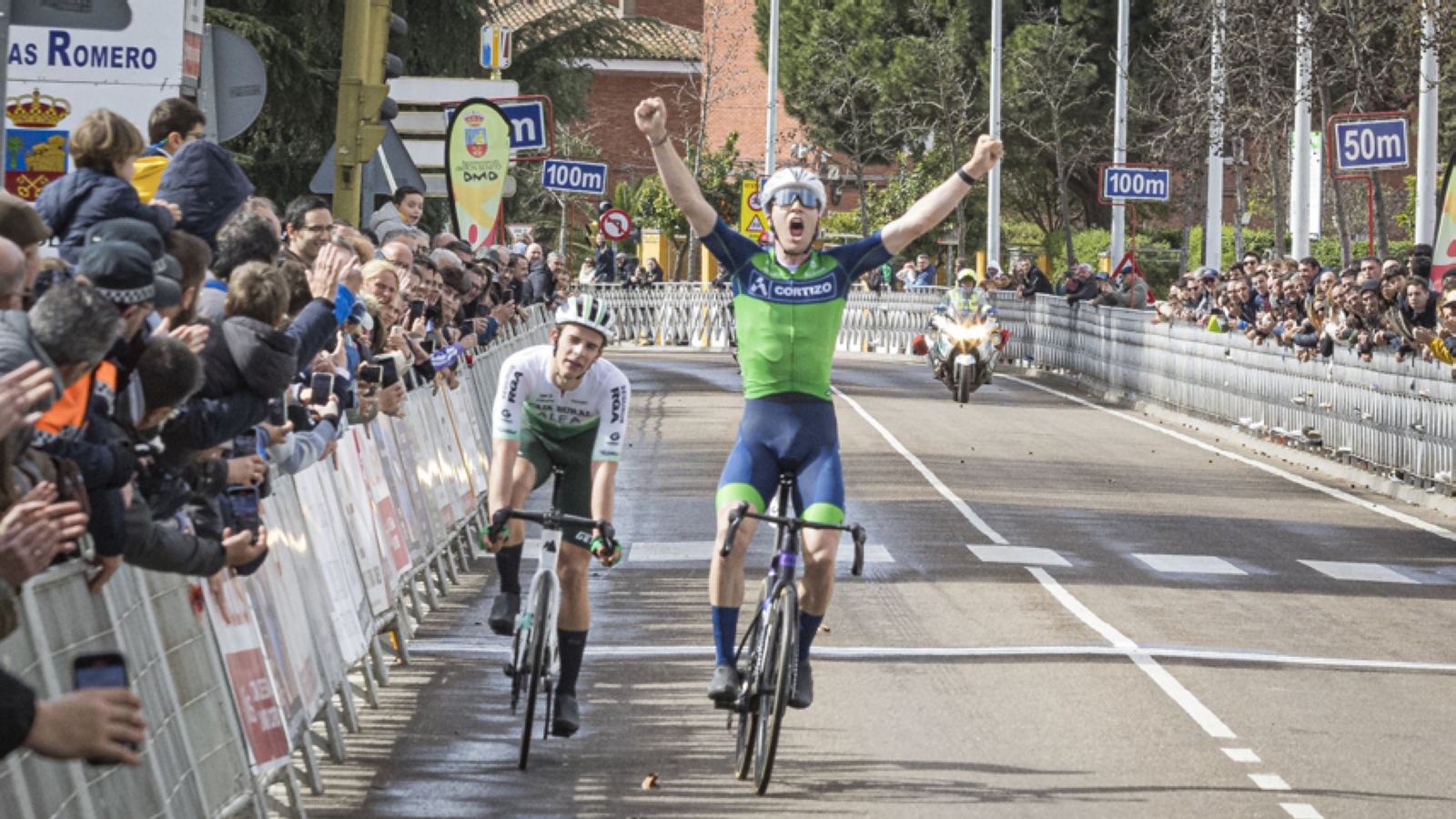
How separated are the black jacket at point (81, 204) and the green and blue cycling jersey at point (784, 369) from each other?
2496mm

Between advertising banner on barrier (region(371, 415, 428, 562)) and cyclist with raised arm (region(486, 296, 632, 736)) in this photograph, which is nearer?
cyclist with raised arm (region(486, 296, 632, 736))

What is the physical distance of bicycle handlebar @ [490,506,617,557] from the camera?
9.61 meters

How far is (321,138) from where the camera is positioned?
25875 millimetres

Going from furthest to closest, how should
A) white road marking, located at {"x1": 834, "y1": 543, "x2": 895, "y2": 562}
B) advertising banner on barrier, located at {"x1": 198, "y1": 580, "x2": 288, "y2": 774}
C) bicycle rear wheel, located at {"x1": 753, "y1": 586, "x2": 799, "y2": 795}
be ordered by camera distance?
white road marking, located at {"x1": 834, "y1": 543, "x2": 895, "y2": 562} < bicycle rear wheel, located at {"x1": 753, "y1": 586, "x2": 799, "y2": 795} < advertising banner on barrier, located at {"x1": 198, "y1": 580, "x2": 288, "y2": 774}

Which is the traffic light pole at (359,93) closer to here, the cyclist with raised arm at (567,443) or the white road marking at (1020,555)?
the white road marking at (1020,555)

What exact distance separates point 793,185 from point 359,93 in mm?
7972

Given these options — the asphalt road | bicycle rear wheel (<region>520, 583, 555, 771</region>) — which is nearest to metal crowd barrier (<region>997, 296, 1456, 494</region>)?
the asphalt road

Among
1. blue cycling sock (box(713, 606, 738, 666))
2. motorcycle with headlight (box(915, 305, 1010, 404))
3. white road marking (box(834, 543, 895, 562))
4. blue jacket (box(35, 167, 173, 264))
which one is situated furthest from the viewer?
motorcycle with headlight (box(915, 305, 1010, 404))

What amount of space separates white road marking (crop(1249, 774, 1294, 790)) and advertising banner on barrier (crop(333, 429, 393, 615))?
13.9ft

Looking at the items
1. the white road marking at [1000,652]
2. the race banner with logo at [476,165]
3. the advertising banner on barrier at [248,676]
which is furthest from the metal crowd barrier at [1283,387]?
the advertising banner on barrier at [248,676]

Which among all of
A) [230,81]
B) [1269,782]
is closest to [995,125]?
[230,81]

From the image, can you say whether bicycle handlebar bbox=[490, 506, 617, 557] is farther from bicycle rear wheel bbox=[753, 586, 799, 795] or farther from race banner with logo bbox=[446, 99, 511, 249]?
race banner with logo bbox=[446, 99, 511, 249]

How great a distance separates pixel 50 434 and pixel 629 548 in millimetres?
11185

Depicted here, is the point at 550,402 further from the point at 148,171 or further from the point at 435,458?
the point at 435,458
